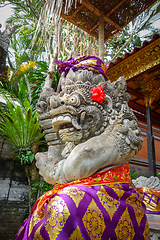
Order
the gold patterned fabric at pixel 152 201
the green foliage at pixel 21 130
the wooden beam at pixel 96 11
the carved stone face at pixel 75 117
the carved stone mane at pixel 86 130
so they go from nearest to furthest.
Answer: the carved stone mane at pixel 86 130 → the carved stone face at pixel 75 117 → the gold patterned fabric at pixel 152 201 → the wooden beam at pixel 96 11 → the green foliage at pixel 21 130

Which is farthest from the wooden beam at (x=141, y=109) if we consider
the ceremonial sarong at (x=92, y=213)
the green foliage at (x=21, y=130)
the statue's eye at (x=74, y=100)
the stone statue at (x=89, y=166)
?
the ceremonial sarong at (x=92, y=213)

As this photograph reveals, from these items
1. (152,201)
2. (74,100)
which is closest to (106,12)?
(74,100)

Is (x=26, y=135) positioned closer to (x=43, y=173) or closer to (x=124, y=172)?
(x=43, y=173)

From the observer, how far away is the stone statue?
3.49ft

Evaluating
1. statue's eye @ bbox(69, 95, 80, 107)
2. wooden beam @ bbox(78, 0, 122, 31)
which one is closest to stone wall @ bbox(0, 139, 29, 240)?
wooden beam @ bbox(78, 0, 122, 31)

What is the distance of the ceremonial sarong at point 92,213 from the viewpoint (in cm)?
102

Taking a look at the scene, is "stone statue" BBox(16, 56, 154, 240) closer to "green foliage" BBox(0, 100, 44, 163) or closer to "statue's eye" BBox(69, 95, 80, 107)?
"statue's eye" BBox(69, 95, 80, 107)

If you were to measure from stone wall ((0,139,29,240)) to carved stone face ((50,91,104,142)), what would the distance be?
3.89 m

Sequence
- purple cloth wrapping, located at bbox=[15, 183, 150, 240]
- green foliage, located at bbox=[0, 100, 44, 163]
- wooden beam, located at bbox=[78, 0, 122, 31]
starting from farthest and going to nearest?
green foliage, located at bbox=[0, 100, 44, 163] < wooden beam, located at bbox=[78, 0, 122, 31] < purple cloth wrapping, located at bbox=[15, 183, 150, 240]

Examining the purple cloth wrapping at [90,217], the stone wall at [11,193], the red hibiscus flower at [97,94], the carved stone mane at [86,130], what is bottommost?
the stone wall at [11,193]

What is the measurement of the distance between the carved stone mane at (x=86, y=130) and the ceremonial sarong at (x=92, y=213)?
0.12 metres

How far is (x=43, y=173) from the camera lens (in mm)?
1535

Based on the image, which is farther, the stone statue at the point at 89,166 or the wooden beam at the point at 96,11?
the wooden beam at the point at 96,11

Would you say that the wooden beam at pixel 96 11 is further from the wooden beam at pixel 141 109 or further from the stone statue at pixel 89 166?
the wooden beam at pixel 141 109
